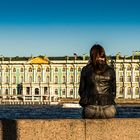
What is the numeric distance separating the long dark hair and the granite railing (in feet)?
2.14

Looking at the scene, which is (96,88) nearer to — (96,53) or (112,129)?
(96,53)

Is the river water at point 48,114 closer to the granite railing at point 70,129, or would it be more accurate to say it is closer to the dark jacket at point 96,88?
the dark jacket at point 96,88

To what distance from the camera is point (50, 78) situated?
114m

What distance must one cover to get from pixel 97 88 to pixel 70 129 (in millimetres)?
570

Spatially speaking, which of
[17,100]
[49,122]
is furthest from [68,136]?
[17,100]

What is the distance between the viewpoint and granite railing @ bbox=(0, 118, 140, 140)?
7.05 meters

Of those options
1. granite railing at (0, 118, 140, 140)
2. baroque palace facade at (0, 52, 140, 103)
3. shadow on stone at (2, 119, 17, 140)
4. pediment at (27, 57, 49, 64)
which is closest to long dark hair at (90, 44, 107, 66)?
granite railing at (0, 118, 140, 140)

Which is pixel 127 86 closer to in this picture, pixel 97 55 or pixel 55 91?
pixel 55 91

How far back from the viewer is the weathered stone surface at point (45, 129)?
7043 millimetres

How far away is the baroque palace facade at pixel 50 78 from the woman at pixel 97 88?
10356cm

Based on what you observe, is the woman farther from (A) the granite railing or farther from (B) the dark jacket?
(A) the granite railing

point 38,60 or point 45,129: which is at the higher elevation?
point 38,60

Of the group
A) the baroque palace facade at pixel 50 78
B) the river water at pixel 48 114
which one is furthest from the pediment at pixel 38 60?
the river water at pixel 48 114

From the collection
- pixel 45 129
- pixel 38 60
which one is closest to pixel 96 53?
pixel 45 129
